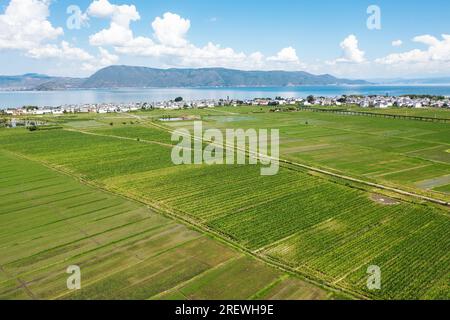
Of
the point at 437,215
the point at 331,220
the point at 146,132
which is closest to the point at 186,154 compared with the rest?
the point at 146,132

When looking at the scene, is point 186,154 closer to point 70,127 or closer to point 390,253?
point 390,253

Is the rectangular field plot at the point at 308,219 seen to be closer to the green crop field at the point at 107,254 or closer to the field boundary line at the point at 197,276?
the field boundary line at the point at 197,276

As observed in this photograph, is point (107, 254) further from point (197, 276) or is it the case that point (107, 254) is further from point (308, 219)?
point (308, 219)

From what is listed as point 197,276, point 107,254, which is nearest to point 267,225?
point 197,276

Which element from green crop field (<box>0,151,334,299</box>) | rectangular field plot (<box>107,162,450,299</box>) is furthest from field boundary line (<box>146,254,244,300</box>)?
rectangular field plot (<box>107,162,450,299</box>)

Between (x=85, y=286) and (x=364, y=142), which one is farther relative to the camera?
(x=364, y=142)

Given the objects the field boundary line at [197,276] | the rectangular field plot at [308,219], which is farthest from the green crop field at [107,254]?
the rectangular field plot at [308,219]

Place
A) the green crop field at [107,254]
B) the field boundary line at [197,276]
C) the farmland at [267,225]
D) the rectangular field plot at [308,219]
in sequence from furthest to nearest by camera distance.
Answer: the rectangular field plot at [308,219] → the farmland at [267,225] → the green crop field at [107,254] → the field boundary line at [197,276]
